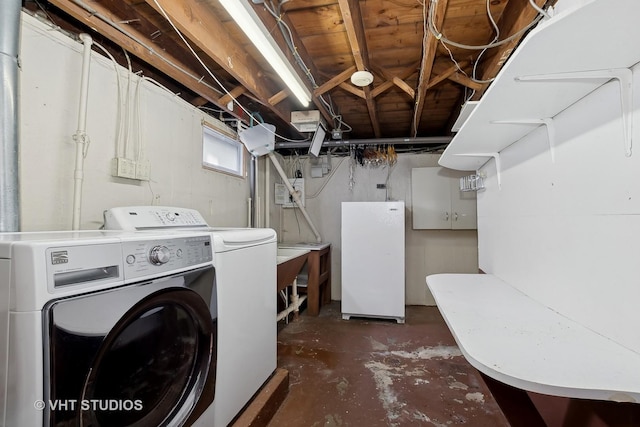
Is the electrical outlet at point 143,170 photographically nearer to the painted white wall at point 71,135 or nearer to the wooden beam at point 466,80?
the painted white wall at point 71,135

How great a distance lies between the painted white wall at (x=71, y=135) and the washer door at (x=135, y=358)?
83cm

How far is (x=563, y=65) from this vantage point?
91 centimetres

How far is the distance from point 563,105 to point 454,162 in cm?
110

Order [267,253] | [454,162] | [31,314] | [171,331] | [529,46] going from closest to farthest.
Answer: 1. [31,314]
2. [529,46]
3. [171,331]
4. [267,253]
5. [454,162]

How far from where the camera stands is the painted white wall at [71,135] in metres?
1.29

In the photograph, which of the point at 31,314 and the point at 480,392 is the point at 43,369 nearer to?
the point at 31,314

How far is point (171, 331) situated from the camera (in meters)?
1.09

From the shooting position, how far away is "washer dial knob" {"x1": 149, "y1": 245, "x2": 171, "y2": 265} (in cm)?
99

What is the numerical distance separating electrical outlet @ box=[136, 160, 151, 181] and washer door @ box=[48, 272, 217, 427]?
3.34 feet

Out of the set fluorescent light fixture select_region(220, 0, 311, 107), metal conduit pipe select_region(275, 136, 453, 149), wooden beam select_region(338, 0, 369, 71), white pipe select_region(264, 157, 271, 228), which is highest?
wooden beam select_region(338, 0, 369, 71)

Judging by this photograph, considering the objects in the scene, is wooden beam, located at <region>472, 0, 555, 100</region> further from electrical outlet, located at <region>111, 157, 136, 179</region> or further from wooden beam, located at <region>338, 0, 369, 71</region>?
electrical outlet, located at <region>111, 157, 136, 179</region>

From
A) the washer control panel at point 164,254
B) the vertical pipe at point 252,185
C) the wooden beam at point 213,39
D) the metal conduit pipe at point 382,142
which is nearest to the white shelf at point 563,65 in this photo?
the washer control panel at point 164,254

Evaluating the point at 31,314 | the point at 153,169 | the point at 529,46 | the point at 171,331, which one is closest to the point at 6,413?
the point at 31,314

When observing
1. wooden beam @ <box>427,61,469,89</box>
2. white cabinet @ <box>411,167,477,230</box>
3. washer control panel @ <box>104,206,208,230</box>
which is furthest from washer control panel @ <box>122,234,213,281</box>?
white cabinet @ <box>411,167,477,230</box>
